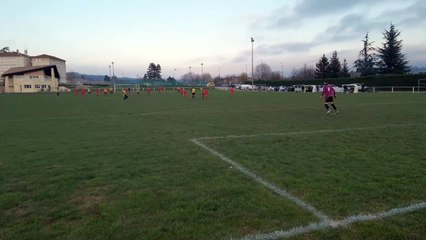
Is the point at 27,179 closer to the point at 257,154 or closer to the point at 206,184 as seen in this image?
the point at 206,184

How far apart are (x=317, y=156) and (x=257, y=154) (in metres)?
1.33

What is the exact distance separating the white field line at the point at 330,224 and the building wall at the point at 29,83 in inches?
3900

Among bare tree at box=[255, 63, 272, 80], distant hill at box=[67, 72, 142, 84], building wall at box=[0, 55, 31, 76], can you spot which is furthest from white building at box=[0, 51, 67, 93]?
bare tree at box=[255, 63, 272, 80]

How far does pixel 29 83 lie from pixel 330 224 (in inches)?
3922

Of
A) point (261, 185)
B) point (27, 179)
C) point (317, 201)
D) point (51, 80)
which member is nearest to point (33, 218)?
point (27, 179)

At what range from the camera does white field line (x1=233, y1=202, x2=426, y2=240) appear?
3.81 m

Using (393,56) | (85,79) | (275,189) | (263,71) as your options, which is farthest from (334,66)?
(85,79)

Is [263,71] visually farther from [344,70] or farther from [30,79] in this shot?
[30,79]

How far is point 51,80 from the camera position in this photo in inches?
3740

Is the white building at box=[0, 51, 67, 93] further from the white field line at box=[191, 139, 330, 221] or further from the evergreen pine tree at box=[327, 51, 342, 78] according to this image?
the white field line at box=[191, 139, 330, 221]

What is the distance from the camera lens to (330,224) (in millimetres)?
4051

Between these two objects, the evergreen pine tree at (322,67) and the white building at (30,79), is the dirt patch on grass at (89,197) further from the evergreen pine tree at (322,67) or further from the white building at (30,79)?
the white building at (30,79)

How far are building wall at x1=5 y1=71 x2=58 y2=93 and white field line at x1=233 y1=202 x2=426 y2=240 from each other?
99051mm

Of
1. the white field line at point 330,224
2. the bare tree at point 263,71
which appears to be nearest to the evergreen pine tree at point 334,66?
the bare tree at point 263,71
